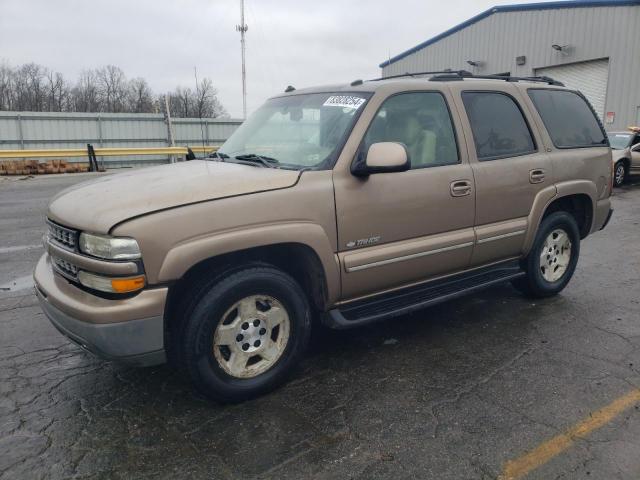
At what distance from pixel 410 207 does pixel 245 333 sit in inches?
55.7

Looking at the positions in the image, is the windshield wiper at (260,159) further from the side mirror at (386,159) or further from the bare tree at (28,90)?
the bare tree at (28,90)

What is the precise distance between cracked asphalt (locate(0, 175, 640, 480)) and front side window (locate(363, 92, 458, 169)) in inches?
55.4

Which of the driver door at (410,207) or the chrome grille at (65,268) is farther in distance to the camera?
the driver door at (410,207)

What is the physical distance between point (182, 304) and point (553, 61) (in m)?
22.5

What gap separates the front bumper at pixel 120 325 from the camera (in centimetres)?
270

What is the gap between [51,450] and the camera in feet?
8.87

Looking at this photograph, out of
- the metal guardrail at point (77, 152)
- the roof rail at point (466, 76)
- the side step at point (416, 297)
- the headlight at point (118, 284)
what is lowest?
the side step at point (416, 297)

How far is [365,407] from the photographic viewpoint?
311 cm

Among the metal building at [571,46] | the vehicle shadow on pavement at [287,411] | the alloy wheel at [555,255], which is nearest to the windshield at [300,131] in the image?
the vehicle shadow on pavement at [287,411]

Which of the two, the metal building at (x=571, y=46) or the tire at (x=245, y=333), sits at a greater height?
the metal building at (x=571, y=46)

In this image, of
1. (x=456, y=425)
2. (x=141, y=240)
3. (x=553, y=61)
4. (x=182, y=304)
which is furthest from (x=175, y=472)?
(x=553, y=61)

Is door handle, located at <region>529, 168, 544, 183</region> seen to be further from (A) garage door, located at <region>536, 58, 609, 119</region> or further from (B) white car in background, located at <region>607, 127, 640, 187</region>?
(A) garage door, located at <region>536, 58, 609, 119</region>

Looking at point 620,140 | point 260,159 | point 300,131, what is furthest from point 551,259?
point 620,140

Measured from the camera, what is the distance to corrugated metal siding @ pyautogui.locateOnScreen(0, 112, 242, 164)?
21375 mm
